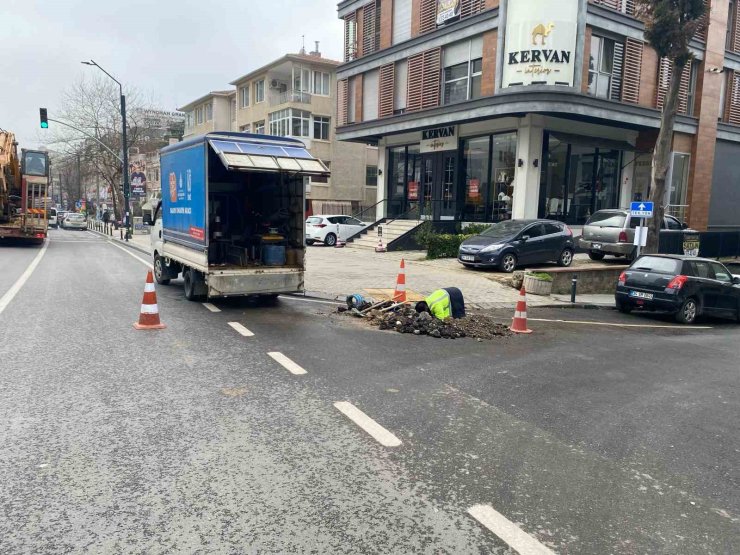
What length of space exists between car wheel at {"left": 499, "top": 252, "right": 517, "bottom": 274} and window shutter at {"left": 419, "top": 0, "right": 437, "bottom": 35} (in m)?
12.2

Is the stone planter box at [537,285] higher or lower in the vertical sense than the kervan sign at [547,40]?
lower

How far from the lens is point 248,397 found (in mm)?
5602

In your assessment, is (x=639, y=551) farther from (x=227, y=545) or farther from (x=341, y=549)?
(x=227, y=545)

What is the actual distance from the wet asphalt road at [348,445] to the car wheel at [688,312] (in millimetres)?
4749

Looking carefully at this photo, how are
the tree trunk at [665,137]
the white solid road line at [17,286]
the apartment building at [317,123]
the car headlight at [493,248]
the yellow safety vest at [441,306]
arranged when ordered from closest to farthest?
the yellow safety vest at [441,306]
the white solid road line at [17,286]
the tree trunk at [665,137]
the car headlight at [493,248]
the apartment building at [317,123]

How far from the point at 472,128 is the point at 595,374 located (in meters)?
18.6

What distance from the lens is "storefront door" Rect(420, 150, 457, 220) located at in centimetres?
2544

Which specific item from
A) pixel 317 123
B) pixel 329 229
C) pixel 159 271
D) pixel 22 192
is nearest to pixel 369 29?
pixel 329 229

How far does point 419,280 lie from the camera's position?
1572 centimetres

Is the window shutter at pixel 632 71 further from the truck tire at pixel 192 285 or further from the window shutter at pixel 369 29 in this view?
the truck tire at pixel 192 285

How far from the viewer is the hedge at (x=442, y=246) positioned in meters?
20.8

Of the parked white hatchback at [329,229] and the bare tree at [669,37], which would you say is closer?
the bare tree at [669,37]

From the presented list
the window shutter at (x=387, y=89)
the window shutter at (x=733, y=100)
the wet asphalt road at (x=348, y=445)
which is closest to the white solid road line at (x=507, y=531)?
the wet asphalt road at (x=348, y=445)

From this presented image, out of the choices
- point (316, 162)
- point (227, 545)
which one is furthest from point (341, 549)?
point (316, 162)
